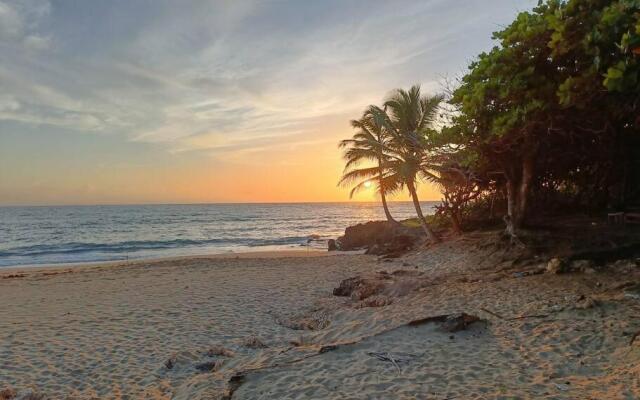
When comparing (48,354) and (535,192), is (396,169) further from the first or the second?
(48,354)

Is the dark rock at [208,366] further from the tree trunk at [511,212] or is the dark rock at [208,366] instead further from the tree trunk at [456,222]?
the tree trunk at [456,222]

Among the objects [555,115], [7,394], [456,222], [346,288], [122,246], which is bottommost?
[122,246]

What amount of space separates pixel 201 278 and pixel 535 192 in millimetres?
12535

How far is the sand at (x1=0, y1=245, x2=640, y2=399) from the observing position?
194 inches

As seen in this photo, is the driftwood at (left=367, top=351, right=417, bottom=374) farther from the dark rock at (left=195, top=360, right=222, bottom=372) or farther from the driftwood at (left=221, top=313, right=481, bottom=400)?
the dark rock at (left=195, top=360, right=222, bottom=372)

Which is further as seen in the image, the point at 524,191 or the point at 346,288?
the point at 524,191

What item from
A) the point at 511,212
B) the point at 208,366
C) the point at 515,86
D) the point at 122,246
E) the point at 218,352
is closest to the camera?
the point at 208,366

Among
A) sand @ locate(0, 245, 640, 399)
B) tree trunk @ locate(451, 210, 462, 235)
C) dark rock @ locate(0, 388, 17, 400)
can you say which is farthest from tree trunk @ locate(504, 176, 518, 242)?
dark rock @ locate(0, 388, 17, 400)

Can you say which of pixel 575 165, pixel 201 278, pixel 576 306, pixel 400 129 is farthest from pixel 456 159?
pixel 201 278

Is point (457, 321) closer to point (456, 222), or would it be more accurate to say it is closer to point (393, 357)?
point (393, 357)

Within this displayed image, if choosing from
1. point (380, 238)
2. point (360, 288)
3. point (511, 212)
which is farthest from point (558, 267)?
point (380, 238)

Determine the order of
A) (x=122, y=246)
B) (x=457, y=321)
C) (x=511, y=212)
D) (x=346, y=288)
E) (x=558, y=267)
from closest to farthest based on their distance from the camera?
(x=457, y=321) < (x=558, y=267) < (x=346, y=288) < (x=511, y=212) < (x=122, y=246)

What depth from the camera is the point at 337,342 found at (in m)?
6.78

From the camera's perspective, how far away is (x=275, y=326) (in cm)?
875
